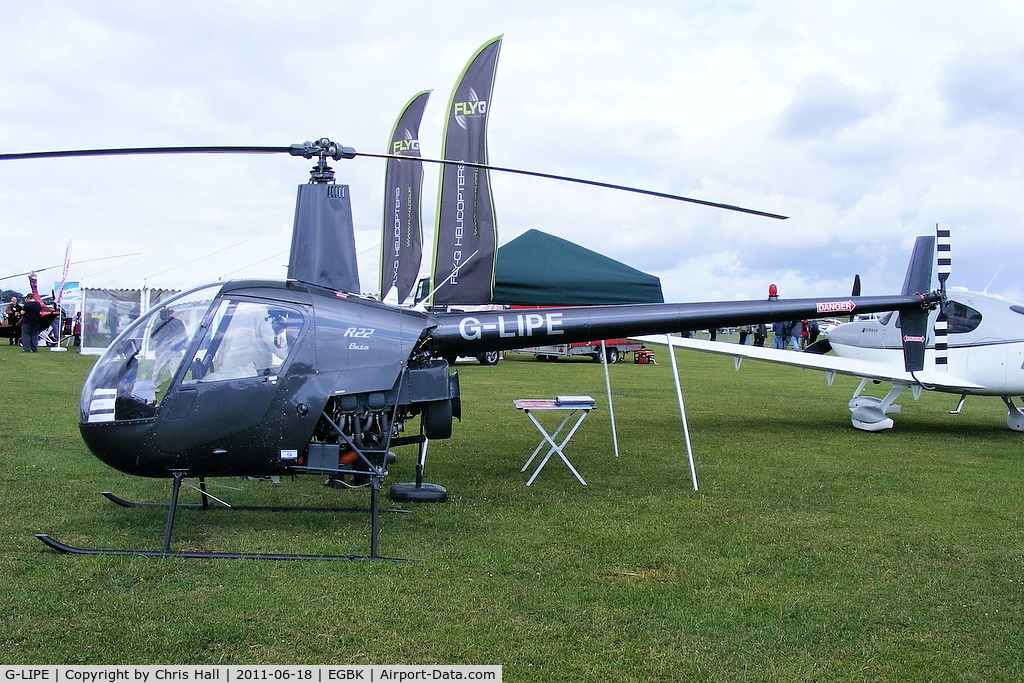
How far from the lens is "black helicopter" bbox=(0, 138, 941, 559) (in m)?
5.58

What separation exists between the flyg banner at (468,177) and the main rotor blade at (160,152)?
866cm

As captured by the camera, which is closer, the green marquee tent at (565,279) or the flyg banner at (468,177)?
the green marquee tent at (565,279)

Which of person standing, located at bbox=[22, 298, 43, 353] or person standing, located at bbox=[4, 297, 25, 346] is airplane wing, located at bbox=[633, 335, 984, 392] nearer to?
person standing, located at bbox=[22, 298, 43, 353]

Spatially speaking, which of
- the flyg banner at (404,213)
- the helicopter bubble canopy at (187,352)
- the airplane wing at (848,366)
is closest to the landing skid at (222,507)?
the helicopter bubble canopy at (187,352)

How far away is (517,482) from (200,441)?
133 inches

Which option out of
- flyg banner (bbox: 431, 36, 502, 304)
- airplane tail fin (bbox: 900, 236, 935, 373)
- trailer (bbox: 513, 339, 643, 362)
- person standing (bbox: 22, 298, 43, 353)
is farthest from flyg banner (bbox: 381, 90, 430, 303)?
person standing (bbox: 22, 298, 43, 353)

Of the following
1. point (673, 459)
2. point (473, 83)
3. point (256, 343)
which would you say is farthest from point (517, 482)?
Answer: point (473, 83)

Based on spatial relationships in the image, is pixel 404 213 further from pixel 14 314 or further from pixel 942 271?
pixel 14 314

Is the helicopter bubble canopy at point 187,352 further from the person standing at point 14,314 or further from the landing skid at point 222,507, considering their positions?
the person standing at point 14,314

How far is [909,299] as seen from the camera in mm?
8953

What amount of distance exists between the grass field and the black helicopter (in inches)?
18.9

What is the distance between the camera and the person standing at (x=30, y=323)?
2602cm

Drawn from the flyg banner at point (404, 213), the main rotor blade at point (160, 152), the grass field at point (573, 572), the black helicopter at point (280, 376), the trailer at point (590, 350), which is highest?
the flyg banner at point (404, 213)

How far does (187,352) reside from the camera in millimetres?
5590
